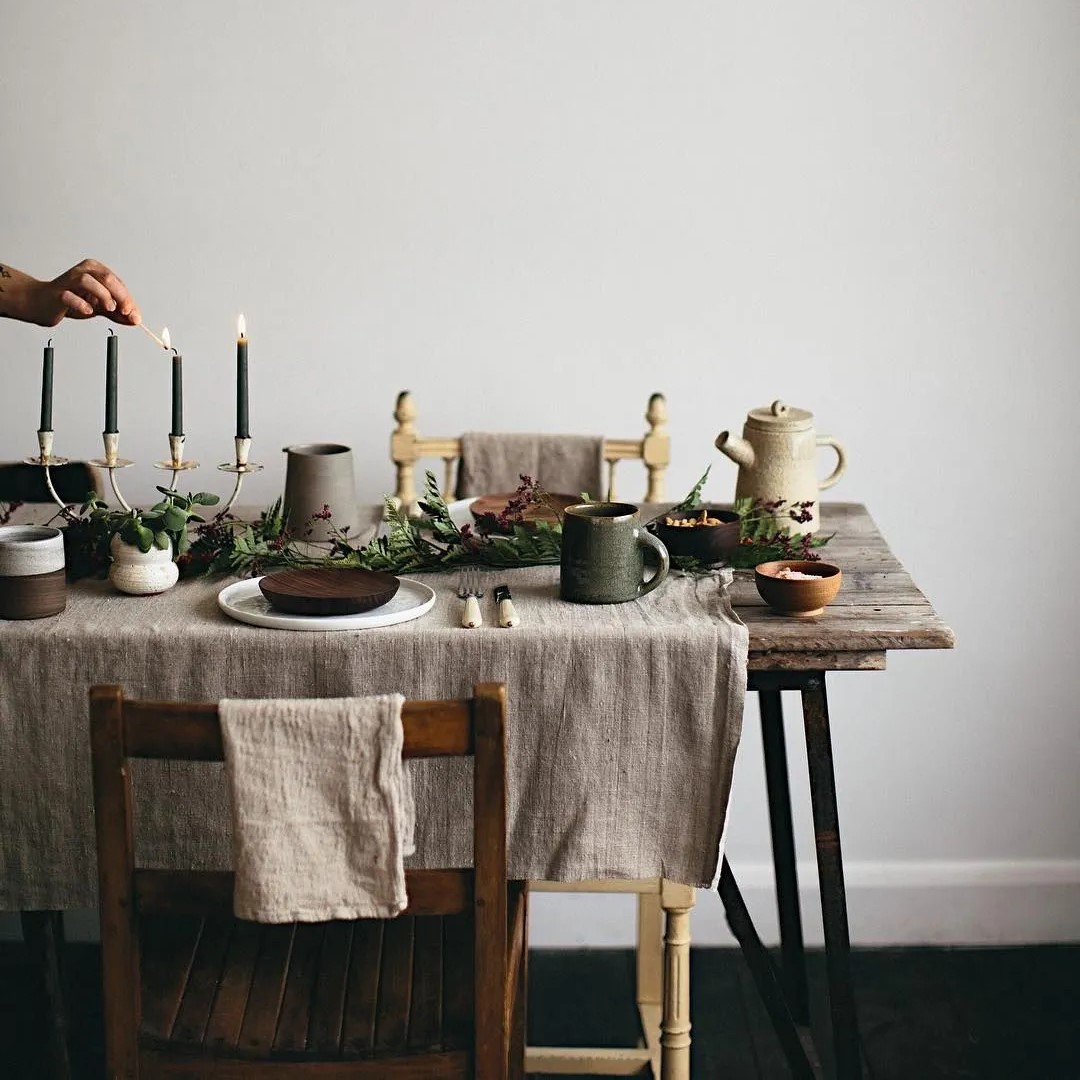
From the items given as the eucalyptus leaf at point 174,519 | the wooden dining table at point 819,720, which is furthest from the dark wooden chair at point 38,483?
the eucalyptus leaf at point 174,519

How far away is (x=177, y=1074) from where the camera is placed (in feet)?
4.31

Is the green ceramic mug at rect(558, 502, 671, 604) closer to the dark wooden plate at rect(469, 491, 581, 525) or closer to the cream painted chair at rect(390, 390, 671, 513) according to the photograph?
the dark wooden plate at rect(469, 491, 581, 525)

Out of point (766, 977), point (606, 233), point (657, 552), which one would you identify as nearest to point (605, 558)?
point (657, 552)

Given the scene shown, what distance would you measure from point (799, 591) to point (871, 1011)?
3.73 feet

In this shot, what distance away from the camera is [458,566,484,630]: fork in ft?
5.03

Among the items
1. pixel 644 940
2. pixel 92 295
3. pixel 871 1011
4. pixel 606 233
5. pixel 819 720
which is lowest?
pixel 871 1011

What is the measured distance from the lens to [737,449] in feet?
6.11

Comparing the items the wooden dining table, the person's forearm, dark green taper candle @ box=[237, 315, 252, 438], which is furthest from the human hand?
the wooden dining table

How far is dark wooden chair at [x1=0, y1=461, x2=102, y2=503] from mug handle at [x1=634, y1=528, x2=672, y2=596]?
1.01 meters

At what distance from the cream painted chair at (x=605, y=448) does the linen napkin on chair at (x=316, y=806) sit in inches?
41.4

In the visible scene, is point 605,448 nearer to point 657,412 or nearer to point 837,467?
point 657,412

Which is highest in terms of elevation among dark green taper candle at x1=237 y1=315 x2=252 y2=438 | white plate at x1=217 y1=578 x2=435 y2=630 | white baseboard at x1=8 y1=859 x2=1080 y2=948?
dark green taper candle at x1=237 y1=315 x2=252 y2=438

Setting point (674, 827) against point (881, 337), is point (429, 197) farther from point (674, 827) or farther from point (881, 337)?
point (674, 827)

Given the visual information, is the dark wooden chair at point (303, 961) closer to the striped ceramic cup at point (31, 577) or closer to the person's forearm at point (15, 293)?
the striped ceramic cup at point (31, 577)
